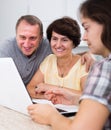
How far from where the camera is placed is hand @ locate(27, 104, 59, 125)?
3.07ft

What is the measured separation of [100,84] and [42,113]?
299 millimetres

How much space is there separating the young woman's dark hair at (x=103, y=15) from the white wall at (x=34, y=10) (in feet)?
8.65

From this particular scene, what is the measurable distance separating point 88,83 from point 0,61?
0.75 m

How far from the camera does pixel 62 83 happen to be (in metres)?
1.77

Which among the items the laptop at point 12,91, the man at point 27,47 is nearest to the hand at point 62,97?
the laptop at point 12,91

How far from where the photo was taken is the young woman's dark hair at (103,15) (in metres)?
0.78

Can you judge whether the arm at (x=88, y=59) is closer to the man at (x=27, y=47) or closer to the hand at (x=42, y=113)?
the man at (x=27, y=47)

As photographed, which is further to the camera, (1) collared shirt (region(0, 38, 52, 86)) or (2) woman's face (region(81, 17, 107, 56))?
(1) collared shirt (region(0, 38, 52, 86))

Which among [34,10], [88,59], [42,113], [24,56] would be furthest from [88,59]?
[34,10]

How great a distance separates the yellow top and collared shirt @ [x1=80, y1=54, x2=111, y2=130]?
0.99 meters

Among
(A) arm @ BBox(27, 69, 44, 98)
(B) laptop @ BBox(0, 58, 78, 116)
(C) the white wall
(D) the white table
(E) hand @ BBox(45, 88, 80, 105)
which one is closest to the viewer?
(D) the white table

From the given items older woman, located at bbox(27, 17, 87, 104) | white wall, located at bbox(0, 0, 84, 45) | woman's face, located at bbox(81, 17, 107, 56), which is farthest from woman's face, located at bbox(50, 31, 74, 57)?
white wall, located at bbox(0, 0, 84, 45)

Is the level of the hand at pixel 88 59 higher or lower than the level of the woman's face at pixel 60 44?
lower

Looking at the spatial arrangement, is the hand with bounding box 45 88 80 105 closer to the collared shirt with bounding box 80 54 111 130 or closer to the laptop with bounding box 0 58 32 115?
the laptop with bounding box 0 58 32 115
